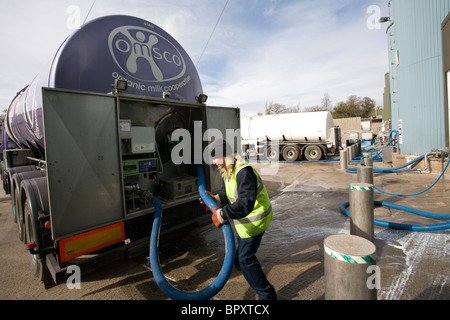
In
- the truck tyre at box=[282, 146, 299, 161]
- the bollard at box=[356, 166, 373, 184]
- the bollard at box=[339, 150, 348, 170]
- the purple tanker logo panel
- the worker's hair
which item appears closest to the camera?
the worker's hair

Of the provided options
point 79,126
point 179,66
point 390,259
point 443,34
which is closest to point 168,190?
point 79,126

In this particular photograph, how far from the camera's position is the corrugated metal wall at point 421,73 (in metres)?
9.24

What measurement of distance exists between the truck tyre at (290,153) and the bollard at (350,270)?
47.2ft

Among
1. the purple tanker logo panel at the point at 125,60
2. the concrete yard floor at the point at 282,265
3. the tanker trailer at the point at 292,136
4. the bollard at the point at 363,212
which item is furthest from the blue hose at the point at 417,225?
the tanker trailer at the point at 292,136

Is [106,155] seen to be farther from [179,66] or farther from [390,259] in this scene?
[390,259]

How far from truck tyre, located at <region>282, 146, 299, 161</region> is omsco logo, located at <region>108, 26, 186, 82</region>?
12.7 meters

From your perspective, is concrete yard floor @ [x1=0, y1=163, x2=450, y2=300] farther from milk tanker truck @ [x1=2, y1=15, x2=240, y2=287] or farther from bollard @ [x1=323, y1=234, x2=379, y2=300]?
bollard @ [x1=323, y1=234, x2=379, y2=300]

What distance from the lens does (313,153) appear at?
15.9 m

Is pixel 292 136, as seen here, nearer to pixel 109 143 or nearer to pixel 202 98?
pixel 202 98

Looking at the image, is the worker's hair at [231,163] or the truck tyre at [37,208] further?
the truck tyre at [37,208]

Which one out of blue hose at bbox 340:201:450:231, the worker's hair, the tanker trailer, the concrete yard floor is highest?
the tanker trailer

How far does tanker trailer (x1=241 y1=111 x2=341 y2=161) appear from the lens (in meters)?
15.4

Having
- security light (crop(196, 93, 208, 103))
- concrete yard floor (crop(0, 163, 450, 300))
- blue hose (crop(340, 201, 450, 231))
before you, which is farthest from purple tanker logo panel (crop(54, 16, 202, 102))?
blue hose (crop(340, 201, 450, 231))

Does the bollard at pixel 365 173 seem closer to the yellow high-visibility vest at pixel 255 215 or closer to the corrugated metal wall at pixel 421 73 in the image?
the yellow high-visibility vest at pixel 255 215
